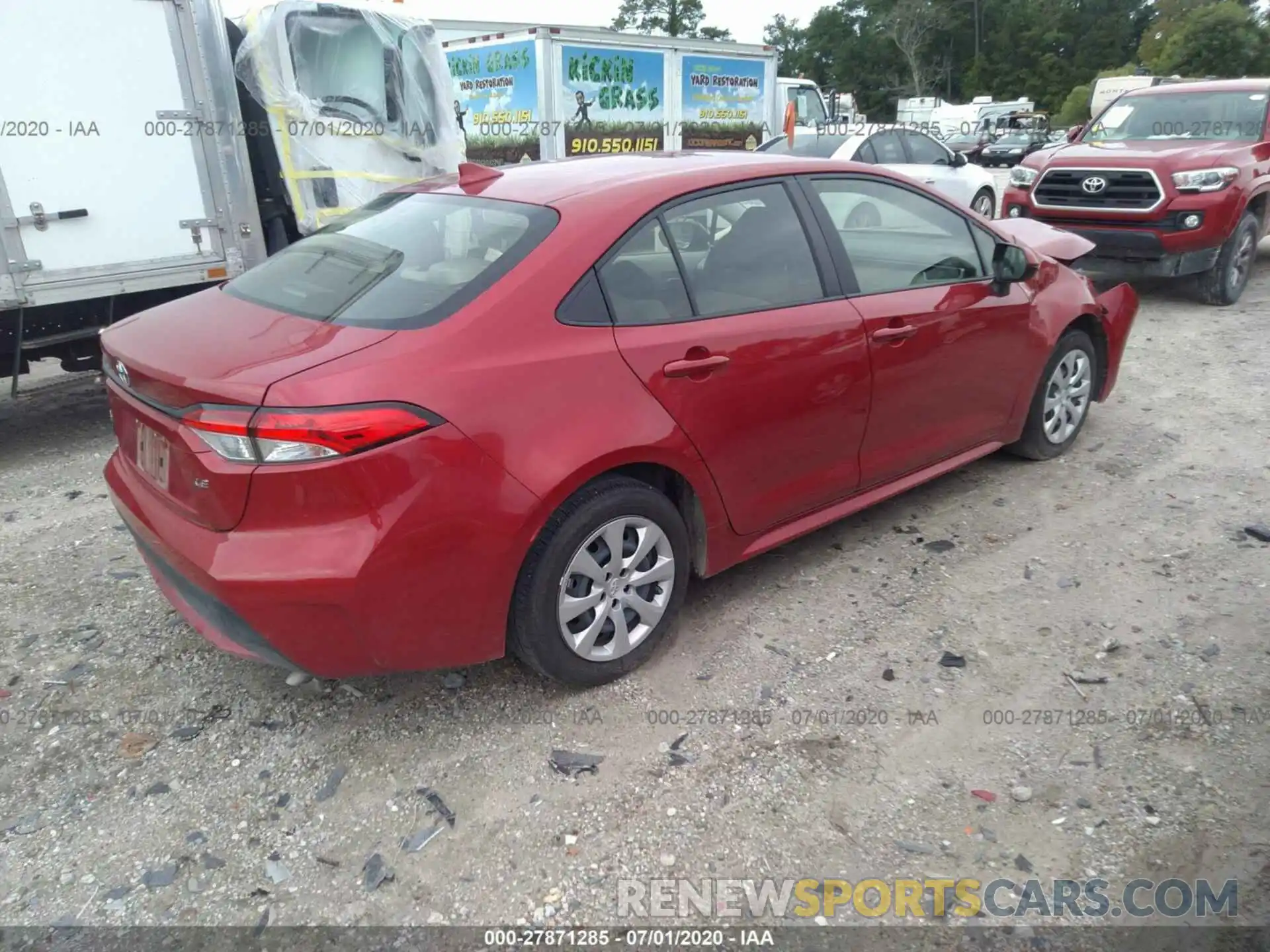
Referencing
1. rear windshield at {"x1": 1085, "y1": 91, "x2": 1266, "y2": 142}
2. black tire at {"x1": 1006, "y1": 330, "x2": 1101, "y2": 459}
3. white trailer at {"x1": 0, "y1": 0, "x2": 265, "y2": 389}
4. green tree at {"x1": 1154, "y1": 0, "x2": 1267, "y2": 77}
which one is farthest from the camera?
green tree at {"x1": 1154, "y1": 0, "x2": 1267, "y2": 77}

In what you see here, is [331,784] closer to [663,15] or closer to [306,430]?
[306,430]

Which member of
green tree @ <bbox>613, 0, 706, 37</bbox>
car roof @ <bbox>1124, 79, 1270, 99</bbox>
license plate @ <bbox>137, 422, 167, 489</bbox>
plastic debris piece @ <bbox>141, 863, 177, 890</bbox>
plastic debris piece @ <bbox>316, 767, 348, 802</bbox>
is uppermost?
green tree @ <bbox>613, 0, 706, 37</bbox>

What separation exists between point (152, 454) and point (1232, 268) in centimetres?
919

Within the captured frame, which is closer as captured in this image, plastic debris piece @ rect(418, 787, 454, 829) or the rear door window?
plastic debris piece @ rect(418, 787, 454, 829)

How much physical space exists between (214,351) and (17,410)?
4.93 metres

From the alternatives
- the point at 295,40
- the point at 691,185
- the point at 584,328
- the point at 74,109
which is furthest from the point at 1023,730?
the point at 295,40

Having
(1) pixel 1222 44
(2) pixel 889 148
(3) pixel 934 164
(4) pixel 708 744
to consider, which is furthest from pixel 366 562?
(1) pixel 1222 44

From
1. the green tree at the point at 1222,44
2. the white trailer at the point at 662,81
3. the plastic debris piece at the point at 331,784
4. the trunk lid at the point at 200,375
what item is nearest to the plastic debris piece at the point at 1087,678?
the plastic debris piece at the point at 331,784

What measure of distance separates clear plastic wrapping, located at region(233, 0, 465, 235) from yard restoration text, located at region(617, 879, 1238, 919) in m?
5.35

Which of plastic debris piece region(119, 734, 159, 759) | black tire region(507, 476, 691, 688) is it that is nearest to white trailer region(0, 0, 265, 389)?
plastic debris piece region(119, 734, 159, 759)

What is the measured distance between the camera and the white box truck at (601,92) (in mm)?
12438

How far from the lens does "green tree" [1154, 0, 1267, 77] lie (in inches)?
1425

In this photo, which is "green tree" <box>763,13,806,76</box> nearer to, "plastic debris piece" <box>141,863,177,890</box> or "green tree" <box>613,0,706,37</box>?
"green tree" <box>613,0,706,37</box>

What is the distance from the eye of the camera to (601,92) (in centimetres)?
1289
